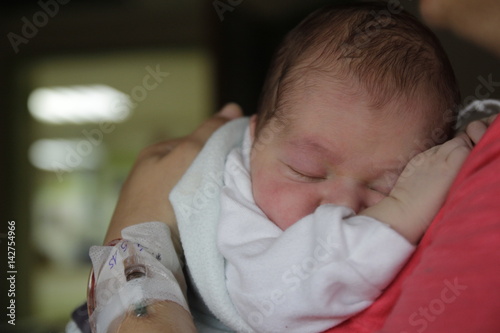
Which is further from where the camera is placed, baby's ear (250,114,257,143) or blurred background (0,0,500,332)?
blurred background (0,0,500,332)

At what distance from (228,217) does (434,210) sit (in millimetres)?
296

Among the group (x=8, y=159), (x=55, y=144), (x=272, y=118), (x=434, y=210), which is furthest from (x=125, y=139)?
(x=434, y=210)

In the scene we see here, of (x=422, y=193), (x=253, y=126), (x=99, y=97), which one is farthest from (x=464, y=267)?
(x=99, y=97)

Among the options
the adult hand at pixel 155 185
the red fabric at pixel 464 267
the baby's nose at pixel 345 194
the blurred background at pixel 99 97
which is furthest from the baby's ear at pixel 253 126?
the blurred background at pixel 99 97

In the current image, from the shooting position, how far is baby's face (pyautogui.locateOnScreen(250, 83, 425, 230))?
825mm

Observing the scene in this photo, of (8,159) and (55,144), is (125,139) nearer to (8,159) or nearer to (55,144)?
(55,144)

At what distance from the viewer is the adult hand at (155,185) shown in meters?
1.00

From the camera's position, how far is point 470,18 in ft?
3.44

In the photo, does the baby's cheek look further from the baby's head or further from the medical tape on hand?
the medical tape on hand

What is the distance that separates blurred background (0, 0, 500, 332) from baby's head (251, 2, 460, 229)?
2.93m

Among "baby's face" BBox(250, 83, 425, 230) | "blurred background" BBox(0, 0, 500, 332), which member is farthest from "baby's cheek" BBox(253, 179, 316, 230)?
"blurred background" BBox(0, 0, 500, 332)

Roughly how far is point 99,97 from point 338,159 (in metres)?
3.39

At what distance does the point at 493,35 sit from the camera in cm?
101

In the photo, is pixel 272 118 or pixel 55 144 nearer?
pixel 272 118
